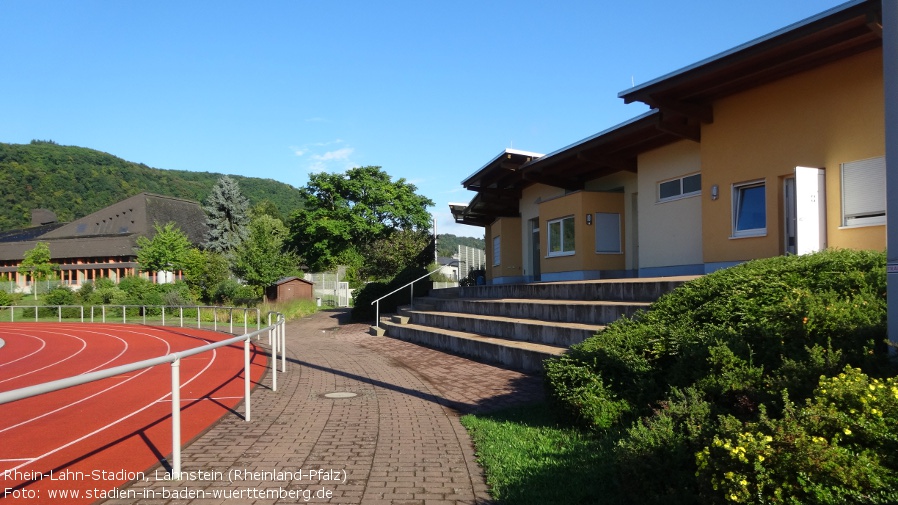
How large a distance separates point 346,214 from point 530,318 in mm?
50785

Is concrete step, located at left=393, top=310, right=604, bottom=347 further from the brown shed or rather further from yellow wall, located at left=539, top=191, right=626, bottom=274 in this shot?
the brown shed

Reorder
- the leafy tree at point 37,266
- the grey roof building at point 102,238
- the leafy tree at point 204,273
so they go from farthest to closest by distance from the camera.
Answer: the grey roof building at point 102,238 → the leafy tree at point 37,266 → the leafy tree at point 204,273

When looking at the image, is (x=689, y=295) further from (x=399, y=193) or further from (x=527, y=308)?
A: (x=399, y=193)

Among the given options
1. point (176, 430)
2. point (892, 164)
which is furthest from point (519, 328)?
point (892, 164)

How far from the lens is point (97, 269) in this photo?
205 feet

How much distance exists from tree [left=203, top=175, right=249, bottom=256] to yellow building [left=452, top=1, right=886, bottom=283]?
5144 centimetres

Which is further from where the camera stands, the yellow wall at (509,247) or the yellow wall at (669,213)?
the yellow wall at (509,247)

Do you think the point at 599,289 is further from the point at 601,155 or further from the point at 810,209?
the point at 601,155

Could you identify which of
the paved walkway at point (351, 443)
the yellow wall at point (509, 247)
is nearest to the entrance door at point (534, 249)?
the yellow wall at point (509, 247)

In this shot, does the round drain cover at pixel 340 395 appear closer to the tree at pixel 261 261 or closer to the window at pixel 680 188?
the window at pixel 680 188

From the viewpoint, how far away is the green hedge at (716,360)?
4.26 meters

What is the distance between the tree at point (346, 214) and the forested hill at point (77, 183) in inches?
1058

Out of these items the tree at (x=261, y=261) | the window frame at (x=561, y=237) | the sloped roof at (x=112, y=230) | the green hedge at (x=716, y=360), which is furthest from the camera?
the sloped roof at (x=112, y=230)

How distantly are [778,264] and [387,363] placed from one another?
27.8ft
